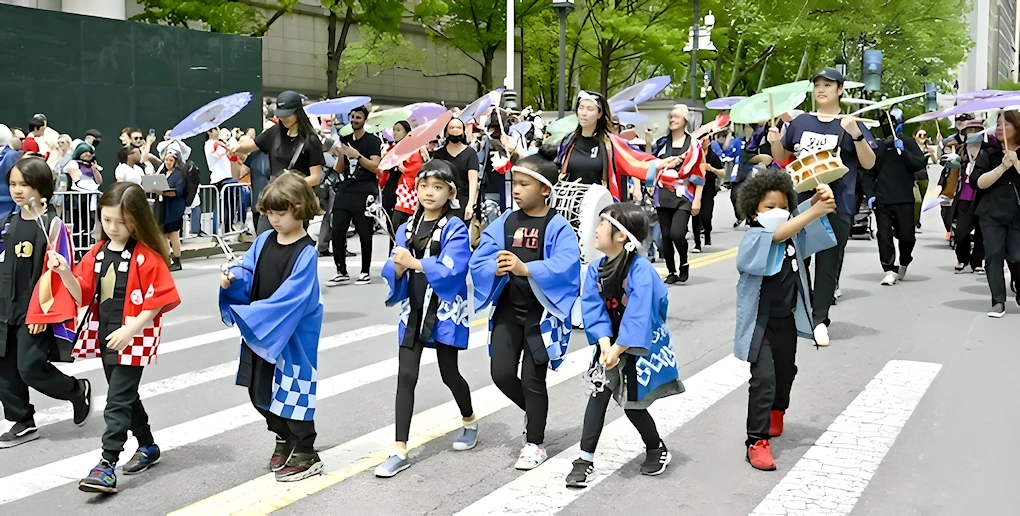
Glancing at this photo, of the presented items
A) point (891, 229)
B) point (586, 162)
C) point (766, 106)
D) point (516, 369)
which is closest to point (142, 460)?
point (516, 369)

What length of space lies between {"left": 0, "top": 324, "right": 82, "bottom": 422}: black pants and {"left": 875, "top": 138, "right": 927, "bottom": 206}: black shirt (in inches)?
358

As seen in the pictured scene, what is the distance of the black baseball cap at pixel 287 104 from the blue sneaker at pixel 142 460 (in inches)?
164

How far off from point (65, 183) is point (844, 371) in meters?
10.2

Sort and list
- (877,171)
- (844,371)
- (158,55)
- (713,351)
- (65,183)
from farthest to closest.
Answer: (158,55)
(65,183)
(877,171)
(713,351)
(844,371)

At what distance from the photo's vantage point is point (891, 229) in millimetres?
12641

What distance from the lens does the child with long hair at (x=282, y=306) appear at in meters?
5.19

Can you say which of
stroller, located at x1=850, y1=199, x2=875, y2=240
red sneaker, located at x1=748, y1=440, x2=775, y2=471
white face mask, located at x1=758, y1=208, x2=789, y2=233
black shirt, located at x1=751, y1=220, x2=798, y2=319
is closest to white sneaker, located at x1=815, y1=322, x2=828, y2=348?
black shirt, located at x1=751, y1=220, x2=798, y2=319

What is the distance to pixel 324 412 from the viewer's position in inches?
274

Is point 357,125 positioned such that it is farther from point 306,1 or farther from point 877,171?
point 306,1

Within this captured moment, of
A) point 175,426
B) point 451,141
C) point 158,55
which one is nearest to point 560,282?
point 175,426

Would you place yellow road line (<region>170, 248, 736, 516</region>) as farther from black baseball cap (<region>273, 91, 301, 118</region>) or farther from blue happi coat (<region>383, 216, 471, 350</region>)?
black baseball cap (<region>273, 91, 301, 118</region>)

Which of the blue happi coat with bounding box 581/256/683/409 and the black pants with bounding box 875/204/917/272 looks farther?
the black pants with bounding box 875/204/917/272

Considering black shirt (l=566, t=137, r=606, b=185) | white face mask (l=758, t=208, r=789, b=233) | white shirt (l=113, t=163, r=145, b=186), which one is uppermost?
white shirt (l=113, t=163, r=145, b=186)

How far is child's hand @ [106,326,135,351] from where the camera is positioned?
5.27 metres
